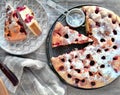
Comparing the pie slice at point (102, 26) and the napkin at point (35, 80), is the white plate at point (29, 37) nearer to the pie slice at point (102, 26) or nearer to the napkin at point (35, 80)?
the napkin at point (35, 80)

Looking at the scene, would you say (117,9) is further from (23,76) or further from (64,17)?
(23,76)

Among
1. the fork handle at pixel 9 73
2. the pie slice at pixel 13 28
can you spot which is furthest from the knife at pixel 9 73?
the pie slice at pixel 13 28

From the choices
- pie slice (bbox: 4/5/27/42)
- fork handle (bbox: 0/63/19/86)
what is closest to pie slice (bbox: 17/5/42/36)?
pie slice (bbox: 4/5/27/42)

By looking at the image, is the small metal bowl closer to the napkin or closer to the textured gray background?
the textured gray background

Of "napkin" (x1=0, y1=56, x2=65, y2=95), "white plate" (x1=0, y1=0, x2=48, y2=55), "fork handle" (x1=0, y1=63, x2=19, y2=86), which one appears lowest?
"napkin" (x1=0, y1=56, x2=65, y2=95)

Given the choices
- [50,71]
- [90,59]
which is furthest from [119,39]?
Answer: [50,71]

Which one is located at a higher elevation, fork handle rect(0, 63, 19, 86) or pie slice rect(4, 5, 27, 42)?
pie slice rect(4, 5, 27, 42)

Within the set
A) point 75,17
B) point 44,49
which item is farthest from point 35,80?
point 75,17
